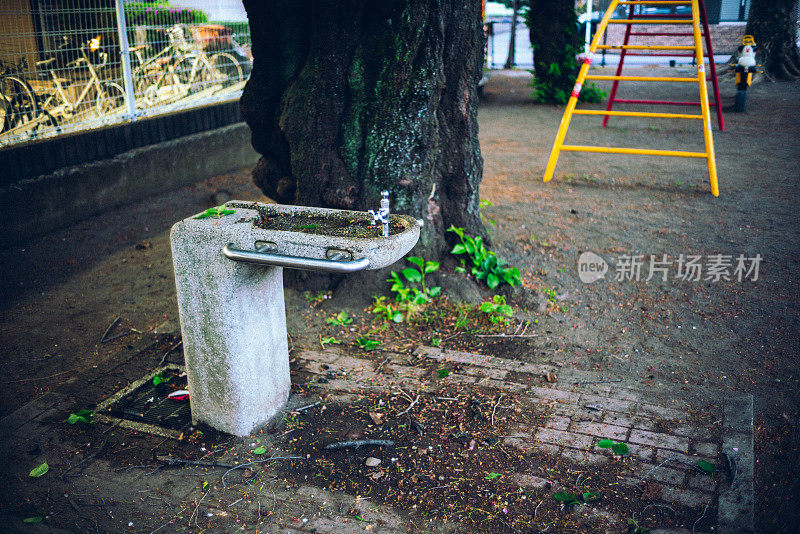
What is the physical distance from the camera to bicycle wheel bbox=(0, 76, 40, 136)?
570 centimetres

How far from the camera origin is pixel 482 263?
484 cm

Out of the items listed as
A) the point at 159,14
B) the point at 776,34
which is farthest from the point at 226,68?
the point at 776,34

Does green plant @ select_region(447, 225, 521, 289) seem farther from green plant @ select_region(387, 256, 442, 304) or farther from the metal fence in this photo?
the metal fence

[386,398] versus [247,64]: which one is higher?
[247,64]

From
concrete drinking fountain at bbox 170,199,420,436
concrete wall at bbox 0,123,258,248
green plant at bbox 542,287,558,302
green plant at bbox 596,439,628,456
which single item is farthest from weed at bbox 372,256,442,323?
concrete wall at bbox 0,123,258,248

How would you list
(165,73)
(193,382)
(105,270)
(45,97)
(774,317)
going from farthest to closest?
(165,73) → (45,97) → (105,270) → (774,317) → (193,382)

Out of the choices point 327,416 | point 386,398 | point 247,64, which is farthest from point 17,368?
point 247,64

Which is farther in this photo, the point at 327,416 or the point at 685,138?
the point at 685,138

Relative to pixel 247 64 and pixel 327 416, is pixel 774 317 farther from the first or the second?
pixel 247 64

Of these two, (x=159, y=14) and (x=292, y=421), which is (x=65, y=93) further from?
(x=292, y=421)

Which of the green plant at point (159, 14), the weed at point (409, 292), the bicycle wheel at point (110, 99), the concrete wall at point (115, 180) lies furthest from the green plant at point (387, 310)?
the green plant at point (159, 14)

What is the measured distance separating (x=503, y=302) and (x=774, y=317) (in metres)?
1.83

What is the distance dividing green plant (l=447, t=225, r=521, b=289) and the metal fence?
4.07 m

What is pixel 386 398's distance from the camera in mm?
3609
